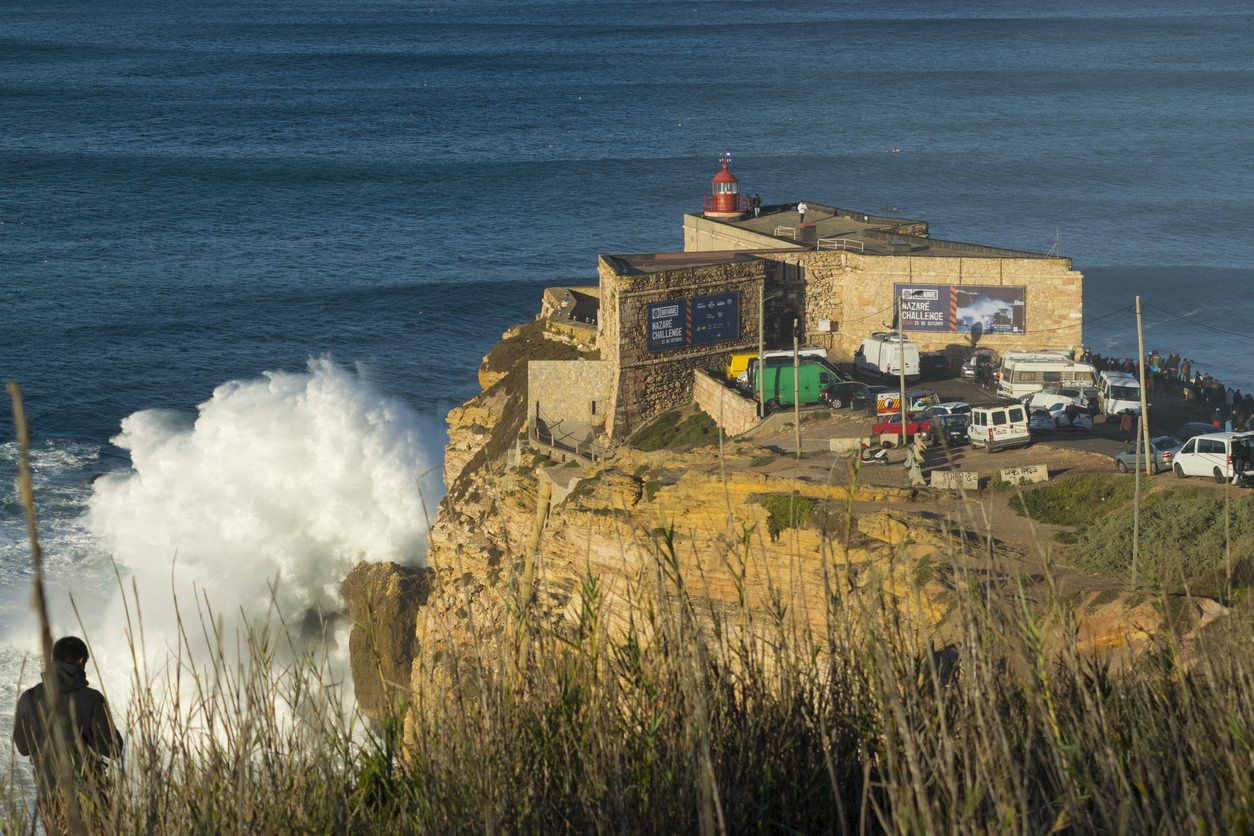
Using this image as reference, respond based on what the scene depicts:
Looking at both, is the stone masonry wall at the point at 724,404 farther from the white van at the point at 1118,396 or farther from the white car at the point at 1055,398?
the white van at the point at 1118,396

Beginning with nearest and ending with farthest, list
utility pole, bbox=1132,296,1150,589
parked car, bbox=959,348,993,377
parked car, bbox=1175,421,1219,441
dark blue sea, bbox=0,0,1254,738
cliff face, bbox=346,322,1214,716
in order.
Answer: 1. cliff face, bbox=346,322,1214,716
2. utility pole, bbox=1132,296,1150,589
3. parked car, bbox=1175,421,1219,441
4. parked car, bbox=959,348,993,377
5. dark blue sea, bbox=0,0,1254,738

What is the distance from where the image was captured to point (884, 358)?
33.8 metres

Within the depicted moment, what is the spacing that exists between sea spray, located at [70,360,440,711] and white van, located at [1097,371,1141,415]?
26359 millimetres

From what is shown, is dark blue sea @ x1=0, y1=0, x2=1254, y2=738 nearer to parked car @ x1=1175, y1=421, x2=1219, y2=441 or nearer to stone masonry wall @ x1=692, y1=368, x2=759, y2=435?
stone masonry wall @ x1=692, y1=368, x2=759, y2=435

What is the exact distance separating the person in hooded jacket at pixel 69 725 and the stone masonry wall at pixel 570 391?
28.0m

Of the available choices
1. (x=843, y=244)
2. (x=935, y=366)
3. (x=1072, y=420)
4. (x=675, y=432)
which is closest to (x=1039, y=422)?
(x=1072, y=420)

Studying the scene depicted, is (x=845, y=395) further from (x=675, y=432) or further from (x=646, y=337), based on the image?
(x=646, y=337)

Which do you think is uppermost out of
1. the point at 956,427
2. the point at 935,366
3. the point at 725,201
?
the point at 725,201

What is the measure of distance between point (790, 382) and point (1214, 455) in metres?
12.1

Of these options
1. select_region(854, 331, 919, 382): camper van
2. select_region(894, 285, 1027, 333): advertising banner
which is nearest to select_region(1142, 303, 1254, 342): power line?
select_region(894, 285, 1027, 333): advertising banner

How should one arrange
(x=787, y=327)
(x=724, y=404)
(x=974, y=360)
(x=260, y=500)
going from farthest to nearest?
(x=260, y=500) < (x=787, y=327) < (x=974, y=360) < (x=724, y=404)

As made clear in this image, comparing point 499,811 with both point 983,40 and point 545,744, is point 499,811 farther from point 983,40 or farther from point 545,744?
point 983,40

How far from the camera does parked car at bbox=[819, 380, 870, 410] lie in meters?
30.4

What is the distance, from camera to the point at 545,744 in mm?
5094
